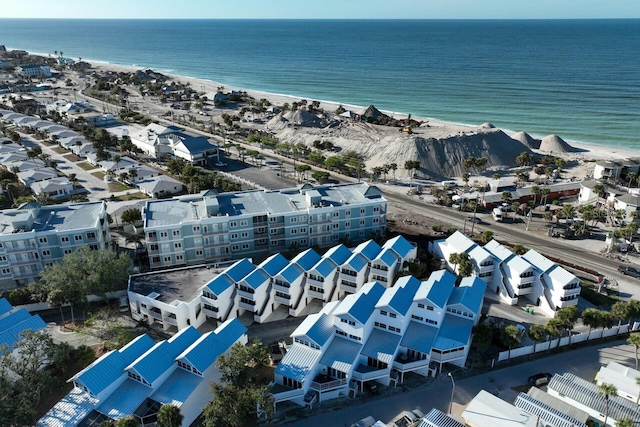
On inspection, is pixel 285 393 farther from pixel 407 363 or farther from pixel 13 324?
pixel 13 324

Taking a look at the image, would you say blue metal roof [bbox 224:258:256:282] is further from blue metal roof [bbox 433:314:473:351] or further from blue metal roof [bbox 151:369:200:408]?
blue metal roof [bbox 433:314:473:351]

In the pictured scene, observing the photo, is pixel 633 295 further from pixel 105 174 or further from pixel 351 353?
pixel 105 174

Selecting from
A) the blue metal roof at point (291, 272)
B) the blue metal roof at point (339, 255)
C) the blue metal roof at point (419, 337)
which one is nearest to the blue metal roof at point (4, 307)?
the blue metal roof at point (291, 272)

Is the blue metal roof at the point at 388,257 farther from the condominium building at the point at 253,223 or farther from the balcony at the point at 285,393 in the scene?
the balcony at the point at 285,393

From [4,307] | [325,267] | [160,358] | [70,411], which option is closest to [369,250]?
[325,267]

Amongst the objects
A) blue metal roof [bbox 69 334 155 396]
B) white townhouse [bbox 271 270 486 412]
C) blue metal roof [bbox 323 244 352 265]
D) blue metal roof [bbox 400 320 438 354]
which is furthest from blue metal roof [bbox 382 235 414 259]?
blue metal roof [bbox 69 334 155 396]
